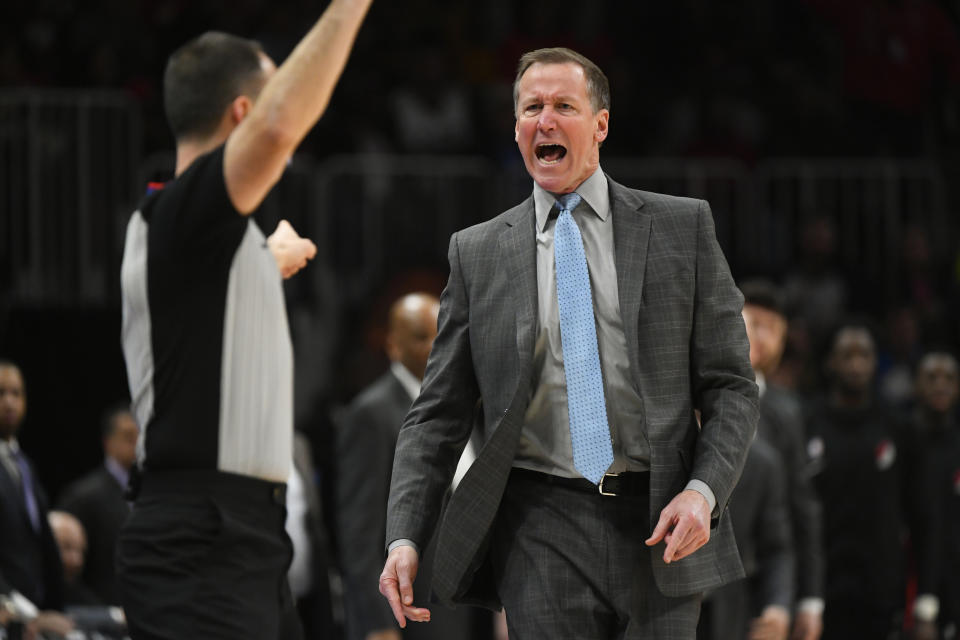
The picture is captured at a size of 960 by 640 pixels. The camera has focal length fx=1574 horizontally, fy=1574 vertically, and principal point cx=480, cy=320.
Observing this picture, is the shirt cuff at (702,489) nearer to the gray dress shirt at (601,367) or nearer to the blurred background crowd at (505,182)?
the gray dress shirt at (601,367)

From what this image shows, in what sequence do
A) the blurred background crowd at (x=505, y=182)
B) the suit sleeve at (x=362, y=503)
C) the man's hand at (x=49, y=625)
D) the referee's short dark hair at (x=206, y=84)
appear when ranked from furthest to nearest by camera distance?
the blurred background crowd at (x=505, y=182)
the suit sleeve at (x=362, y=503)
the man's hand at (x=49, y=625)
the referee's short dark hair at (x=206, y=84)

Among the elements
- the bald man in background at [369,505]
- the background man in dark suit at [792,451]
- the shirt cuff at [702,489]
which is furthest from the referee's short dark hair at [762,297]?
the shirt cuff at [702,489]

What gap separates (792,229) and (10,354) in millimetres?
5930

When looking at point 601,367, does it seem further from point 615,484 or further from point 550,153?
point 550,153

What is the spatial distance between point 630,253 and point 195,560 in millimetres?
1205

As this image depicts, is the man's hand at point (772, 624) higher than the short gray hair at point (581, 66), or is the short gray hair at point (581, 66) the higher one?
the short gray hair at point (581, 66)

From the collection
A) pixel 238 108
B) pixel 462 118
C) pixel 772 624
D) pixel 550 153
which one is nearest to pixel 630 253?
pixel 550 153

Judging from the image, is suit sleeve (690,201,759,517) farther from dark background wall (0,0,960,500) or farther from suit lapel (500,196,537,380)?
dark background wall (0,0,960,500)

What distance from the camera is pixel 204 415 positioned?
361 cm

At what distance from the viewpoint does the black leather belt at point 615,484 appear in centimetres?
338

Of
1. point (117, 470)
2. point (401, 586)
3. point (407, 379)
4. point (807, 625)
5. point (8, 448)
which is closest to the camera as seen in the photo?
point (401, 586)

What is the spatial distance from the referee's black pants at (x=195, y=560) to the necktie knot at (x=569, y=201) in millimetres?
963

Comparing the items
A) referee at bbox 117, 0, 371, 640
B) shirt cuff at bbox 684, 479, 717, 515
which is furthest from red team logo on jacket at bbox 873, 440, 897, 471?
shirt cuff at bbox 684, 479, 717, 515

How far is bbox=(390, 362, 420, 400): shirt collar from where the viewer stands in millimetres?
6930
